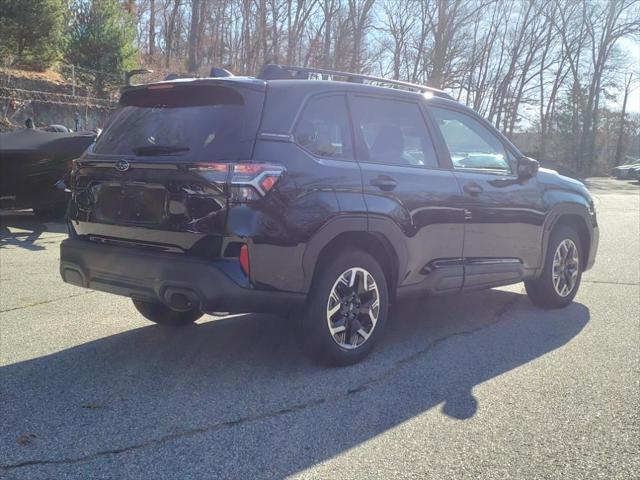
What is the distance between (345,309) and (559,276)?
286cm

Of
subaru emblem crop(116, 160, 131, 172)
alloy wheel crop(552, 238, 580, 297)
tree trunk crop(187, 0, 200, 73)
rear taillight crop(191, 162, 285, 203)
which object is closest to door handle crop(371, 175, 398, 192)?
rear taillight crop(191, 162, 285, 203)

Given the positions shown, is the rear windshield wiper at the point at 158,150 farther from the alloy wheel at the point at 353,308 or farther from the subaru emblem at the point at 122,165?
the alloy wheel at the point at 353,308

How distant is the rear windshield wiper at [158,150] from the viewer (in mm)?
3924

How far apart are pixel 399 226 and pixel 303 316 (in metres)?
0.97

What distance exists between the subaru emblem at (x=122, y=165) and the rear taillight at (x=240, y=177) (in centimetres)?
56

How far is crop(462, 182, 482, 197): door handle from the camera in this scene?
16.7 ft

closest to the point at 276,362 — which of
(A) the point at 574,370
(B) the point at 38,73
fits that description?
(A) the point at 574,370

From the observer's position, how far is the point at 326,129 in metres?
4.29

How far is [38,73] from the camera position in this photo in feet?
67.6

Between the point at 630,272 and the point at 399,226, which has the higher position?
the point at 399,226

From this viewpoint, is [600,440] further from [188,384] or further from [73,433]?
[73,433]

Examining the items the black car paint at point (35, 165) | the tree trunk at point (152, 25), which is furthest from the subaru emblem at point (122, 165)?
the tree trunk at point (152, 25)

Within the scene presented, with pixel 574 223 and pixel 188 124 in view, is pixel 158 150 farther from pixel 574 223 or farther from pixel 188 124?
pixel 574 223

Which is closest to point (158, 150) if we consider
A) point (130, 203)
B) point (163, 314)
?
point (130, 203)
